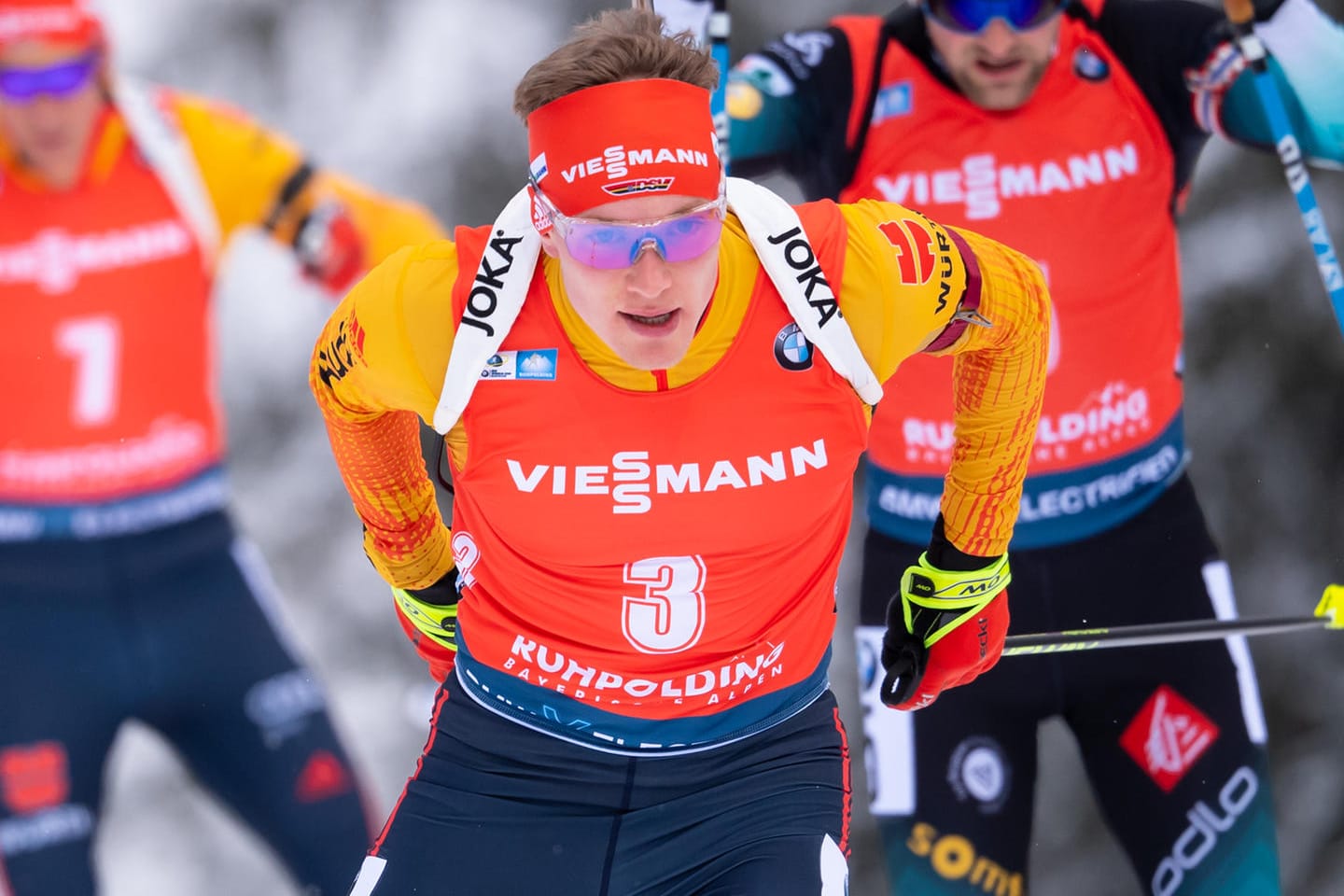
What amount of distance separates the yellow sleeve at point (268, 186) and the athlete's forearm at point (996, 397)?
1.52m

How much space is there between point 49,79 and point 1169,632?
279cm

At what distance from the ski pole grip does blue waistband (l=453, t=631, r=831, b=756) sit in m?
1.83

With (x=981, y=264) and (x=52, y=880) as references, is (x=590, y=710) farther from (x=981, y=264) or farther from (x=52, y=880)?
(x=52, y=880)

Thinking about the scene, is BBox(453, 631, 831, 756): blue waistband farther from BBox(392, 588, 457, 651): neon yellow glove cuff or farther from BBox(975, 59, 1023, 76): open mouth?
BBox(975, 59, 1023, 76): open mouth

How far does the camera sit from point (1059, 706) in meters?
Result: 3.41

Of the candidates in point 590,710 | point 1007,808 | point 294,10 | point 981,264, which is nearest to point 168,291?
point 294,10

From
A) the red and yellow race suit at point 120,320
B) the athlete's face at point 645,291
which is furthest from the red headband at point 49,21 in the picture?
the athlete's face at point 645,291

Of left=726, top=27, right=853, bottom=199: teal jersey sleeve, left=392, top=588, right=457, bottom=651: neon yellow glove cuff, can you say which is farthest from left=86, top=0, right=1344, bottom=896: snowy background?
left=392, top=588, right=457, bottom=651: neon yellow glove cuff

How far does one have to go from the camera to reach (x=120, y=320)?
3.57 meters

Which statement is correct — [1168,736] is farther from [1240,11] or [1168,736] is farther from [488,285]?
[488,285]

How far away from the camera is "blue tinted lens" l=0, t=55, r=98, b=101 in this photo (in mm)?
3473

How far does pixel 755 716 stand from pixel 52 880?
210cm

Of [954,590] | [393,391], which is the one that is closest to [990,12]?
[954,590]

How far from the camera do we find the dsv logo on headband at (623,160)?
2154 millimetres
